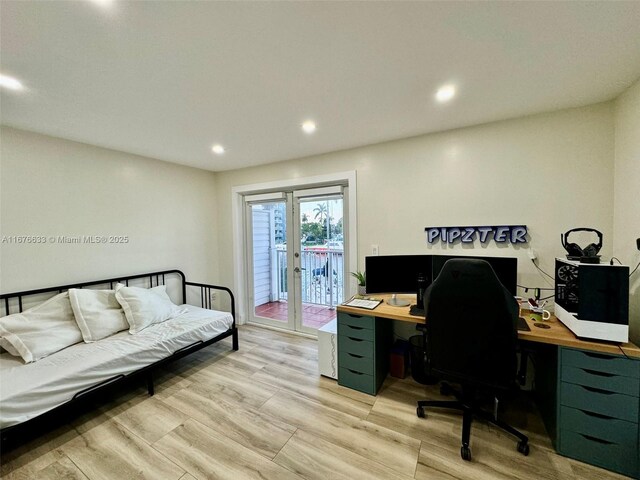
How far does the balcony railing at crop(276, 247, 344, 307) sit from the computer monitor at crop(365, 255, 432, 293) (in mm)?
949

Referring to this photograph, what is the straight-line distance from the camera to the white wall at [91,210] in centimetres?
232

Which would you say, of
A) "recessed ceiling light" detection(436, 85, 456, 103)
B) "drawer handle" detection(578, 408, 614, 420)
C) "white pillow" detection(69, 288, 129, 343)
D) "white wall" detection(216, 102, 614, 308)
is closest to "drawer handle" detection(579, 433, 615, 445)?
"drawer handle" detection(578, 408, 614, 420)

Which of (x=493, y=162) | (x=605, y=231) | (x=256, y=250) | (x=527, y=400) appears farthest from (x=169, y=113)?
(x=527, y=400)

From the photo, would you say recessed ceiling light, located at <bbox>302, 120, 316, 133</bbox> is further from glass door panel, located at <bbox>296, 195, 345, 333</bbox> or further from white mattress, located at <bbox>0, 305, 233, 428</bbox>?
white mattress, located at <bbox>0, 305, 233, 428</bbox>

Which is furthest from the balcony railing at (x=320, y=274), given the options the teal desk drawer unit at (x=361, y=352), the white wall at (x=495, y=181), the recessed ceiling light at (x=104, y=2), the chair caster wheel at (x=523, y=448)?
the recessed ceiling light at (x=104, y=2)

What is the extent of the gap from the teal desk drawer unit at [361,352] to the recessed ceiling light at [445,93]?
186 centimetres

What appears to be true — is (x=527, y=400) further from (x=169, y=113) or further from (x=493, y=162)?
(x=169, y=113)

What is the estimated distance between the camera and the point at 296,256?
12.0ft

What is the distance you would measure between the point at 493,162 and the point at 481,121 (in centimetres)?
40

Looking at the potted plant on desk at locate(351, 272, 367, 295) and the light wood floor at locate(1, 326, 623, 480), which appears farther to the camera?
the potted plant on desk at locate(351, 272, 367, 295)

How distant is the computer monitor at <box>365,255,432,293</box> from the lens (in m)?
2.44

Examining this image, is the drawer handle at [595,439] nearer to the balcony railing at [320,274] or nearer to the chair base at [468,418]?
the chair base at [468,418]

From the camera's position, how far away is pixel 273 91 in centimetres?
180

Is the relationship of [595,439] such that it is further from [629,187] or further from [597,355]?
[629,187]
